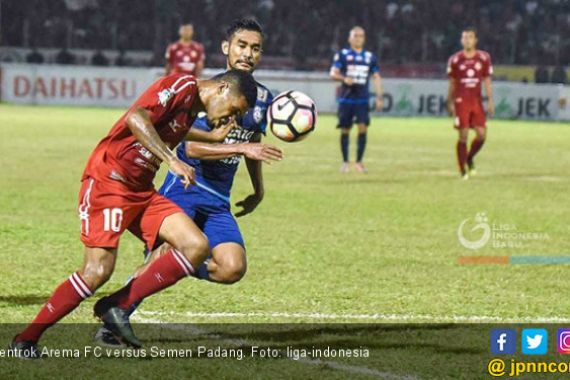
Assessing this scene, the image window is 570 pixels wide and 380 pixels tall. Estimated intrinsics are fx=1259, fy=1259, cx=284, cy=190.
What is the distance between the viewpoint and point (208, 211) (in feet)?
23.4

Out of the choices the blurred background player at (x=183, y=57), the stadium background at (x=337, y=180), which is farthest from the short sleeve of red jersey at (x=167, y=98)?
the blurred background player at (x=183, y=57)

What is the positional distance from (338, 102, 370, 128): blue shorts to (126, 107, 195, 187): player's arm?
1447 cm

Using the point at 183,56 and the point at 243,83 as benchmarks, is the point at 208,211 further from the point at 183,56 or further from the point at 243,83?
the point at 183,56

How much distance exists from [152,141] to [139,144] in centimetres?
27

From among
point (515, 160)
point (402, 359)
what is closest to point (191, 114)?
point (402, 359)

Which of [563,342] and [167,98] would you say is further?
[563,342]

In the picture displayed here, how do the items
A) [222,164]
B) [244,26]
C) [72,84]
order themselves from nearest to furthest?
[222,164]
[244,26]
[72,84]

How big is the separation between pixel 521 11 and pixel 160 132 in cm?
3746

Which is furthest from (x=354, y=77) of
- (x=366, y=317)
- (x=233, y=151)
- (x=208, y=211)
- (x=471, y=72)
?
(x=233, y=151)

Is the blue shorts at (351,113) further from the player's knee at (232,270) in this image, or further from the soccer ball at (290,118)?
the player's knee at (232,270)

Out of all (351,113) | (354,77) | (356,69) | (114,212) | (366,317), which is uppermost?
(356,69)

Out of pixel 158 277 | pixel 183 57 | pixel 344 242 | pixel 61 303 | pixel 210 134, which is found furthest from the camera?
pixel 183 57

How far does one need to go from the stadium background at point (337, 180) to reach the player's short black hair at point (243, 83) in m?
1.33

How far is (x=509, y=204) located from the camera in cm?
1523
